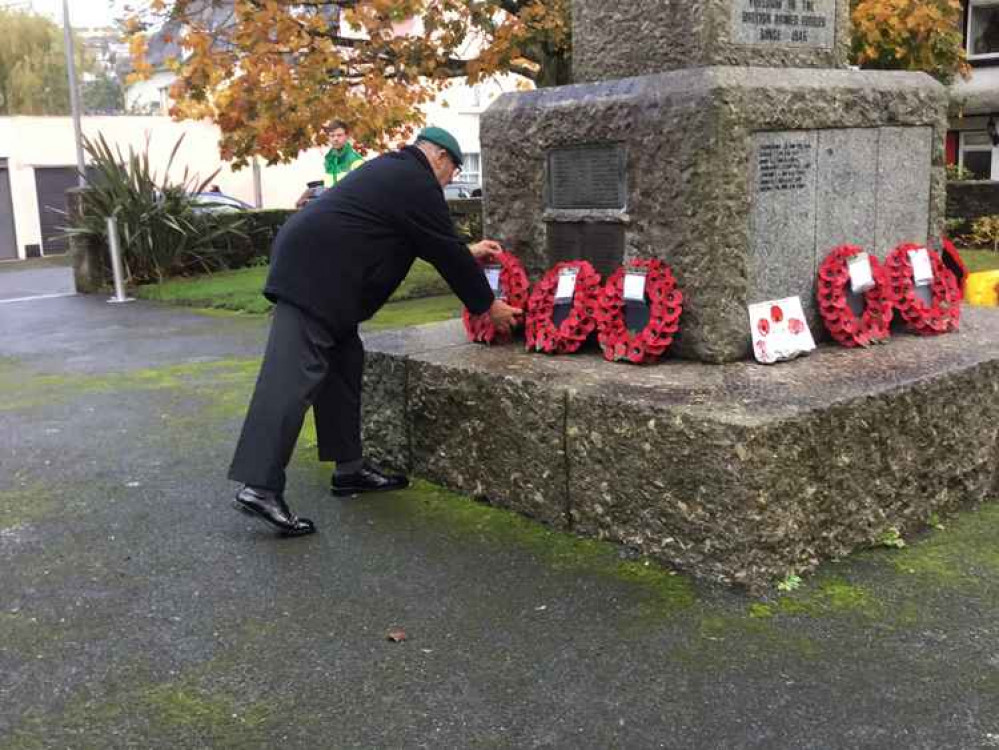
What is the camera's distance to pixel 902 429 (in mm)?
4113

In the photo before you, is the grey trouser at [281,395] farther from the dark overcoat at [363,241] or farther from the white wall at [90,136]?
the white wall at [90,136]

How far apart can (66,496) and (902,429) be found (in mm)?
3684

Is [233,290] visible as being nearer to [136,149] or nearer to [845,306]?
[845,306]

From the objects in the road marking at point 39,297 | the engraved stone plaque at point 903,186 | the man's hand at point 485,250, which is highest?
the engraved stone plaque at point 903,186

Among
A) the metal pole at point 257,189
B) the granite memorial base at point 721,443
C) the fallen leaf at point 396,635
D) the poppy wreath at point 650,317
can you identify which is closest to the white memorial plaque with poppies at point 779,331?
the granite memorial base at point 721,443

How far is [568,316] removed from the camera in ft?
16.3

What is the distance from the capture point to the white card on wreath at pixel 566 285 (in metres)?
4.97

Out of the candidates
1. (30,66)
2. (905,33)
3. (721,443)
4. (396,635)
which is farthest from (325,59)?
(30,66)

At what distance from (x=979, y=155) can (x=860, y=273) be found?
27.6 metres

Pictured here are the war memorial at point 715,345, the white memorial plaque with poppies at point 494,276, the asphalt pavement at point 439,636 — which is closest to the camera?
the asphalt pavement at point 439,636

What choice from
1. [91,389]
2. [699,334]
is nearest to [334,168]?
[91,389]

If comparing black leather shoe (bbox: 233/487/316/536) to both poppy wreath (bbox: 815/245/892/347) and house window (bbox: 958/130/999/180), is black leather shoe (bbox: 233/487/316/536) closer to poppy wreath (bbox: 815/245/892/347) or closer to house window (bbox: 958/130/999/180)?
poppy wreath (bbox: 815/245/892/347)

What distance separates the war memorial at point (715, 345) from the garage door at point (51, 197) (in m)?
29.3

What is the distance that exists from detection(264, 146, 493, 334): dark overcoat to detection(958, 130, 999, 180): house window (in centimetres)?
2769
